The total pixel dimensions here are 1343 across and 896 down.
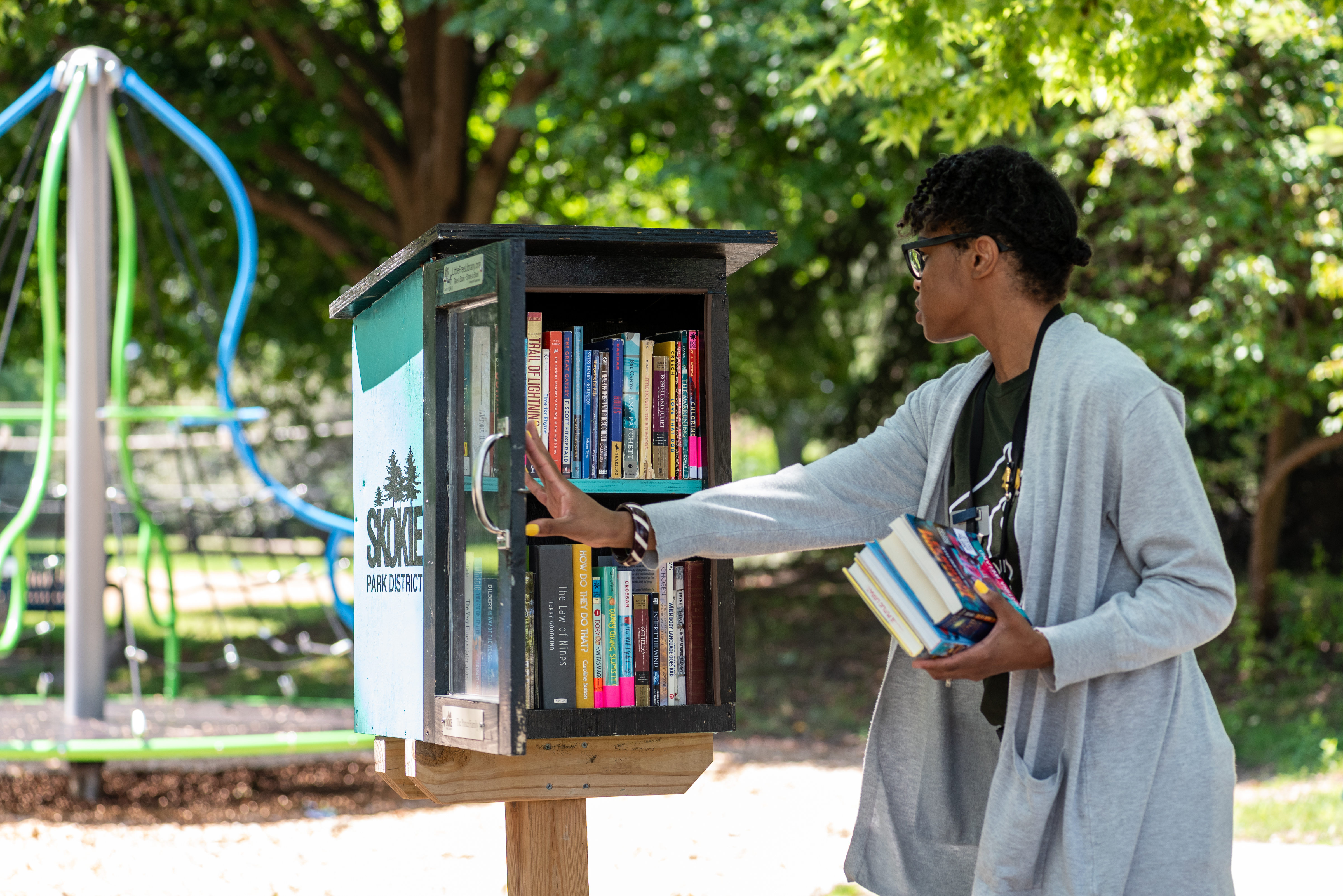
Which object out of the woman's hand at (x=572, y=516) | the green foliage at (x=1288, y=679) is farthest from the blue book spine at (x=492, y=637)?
the green foliage at (x=1288, y=679)

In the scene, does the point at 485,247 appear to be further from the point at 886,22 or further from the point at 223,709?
the point at 223,709

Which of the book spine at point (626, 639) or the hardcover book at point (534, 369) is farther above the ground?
the hardcover book at point (534, 369)

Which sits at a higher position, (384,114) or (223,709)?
(384,114)

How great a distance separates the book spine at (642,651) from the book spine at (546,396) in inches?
14.7

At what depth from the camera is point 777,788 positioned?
748 cm

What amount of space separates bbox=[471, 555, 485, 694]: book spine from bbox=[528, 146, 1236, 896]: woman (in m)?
0.18

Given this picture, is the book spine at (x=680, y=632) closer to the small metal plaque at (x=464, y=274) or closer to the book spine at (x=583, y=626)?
the book spine at (x=583, y=626)

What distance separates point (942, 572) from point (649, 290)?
1.01 metres

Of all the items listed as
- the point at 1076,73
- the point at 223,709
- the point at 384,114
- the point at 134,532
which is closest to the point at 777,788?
the point at 223,709

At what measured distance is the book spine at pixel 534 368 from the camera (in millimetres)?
2654

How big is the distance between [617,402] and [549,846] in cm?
94

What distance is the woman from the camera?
199 cm

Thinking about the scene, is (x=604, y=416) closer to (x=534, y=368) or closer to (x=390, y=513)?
(x=534, y=368)

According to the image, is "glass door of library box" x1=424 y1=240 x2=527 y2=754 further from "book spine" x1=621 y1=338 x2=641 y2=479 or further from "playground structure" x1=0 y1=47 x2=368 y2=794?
"playground structure" x1=0 y1=47 x2=368 y2=794
